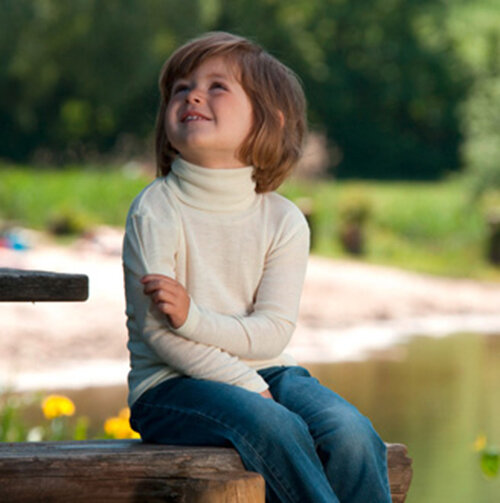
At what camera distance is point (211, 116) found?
6.94 feet

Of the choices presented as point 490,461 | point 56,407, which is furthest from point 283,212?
point 56,407

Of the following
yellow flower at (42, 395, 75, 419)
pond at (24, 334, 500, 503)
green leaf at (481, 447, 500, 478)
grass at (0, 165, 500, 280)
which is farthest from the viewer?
grass at (0, 165, 500, 280)

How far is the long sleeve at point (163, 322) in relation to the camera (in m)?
1.99

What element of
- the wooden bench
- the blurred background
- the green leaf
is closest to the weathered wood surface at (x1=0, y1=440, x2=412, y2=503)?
the wooden bench

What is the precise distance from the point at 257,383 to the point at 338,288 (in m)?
8.27

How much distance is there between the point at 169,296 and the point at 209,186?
0.26 m

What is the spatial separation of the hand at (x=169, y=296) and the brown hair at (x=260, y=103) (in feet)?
1.07

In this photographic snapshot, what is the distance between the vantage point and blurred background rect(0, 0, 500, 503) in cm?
609

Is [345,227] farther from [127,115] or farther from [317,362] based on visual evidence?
[127,115]

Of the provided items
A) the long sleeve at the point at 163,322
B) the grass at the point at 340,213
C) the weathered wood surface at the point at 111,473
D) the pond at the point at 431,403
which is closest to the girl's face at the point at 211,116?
the long sleeve at the point at 163,322

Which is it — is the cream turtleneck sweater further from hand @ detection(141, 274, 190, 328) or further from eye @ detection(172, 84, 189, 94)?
eye @ detection(172, 84, 189, 94)

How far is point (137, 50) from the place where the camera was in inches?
802

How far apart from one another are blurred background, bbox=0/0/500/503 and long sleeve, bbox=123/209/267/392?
69cm

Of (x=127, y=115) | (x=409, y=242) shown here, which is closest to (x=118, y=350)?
(x=409, y=242)
